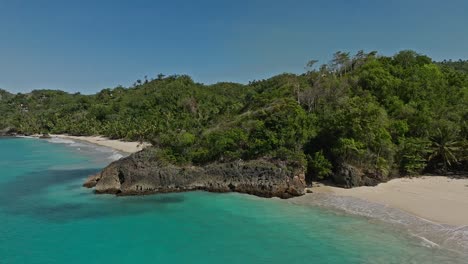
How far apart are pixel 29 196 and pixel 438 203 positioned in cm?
3573

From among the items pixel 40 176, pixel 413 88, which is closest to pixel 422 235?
pixel 413 88

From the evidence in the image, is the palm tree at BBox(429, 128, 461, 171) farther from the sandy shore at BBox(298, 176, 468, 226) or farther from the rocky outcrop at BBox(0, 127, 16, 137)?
the rocky outcrop at BBox(0, 127, 16, 137)

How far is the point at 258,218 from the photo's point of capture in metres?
26.2

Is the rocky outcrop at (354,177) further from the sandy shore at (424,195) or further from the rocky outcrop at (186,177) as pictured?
the rocky outcrop at (186,177)

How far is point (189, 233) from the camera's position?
24016 mm

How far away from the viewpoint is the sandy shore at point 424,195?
82.9ft

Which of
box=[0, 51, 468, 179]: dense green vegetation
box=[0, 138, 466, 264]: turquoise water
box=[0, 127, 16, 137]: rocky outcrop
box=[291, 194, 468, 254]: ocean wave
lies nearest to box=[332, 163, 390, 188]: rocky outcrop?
box=[0, 51, 468, 179]: dense green vegetation

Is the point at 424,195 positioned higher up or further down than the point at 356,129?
further down

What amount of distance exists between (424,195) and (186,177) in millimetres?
20858

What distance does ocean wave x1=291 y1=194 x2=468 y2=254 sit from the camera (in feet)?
67.9

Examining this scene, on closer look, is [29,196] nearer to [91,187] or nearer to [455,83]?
[91,187]

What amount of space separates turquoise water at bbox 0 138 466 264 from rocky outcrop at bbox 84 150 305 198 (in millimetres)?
1528

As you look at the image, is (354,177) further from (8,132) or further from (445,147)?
(8,132)

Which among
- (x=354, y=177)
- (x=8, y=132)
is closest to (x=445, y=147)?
(x=354, y=177)
